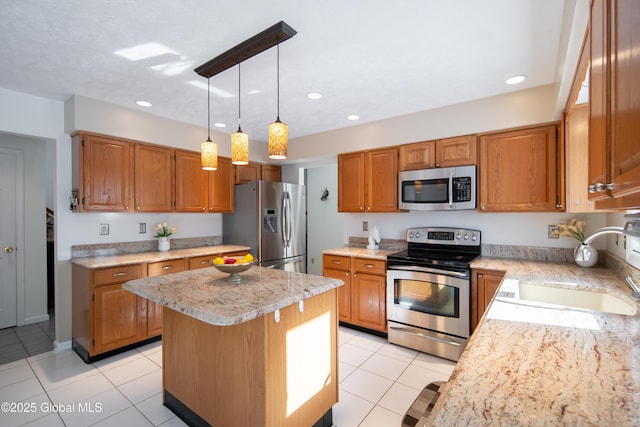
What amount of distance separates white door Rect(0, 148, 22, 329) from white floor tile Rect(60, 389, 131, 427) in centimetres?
249

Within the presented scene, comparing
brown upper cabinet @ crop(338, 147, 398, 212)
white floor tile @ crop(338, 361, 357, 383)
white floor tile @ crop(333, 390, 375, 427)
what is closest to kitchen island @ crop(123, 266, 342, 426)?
white floor tile @ crop(333, 390, 375, 427)

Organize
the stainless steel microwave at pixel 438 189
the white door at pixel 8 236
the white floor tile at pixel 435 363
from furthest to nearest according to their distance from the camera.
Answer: the white door at pixel 8 236 < the stainless steel microwave at pixel 438 189 < the white floor tile at pixel 435 363

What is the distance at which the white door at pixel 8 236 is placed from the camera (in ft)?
11.6

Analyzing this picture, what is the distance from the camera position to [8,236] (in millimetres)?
3574

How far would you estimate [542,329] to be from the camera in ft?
3.88

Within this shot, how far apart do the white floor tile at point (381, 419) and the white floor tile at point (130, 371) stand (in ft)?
6.37

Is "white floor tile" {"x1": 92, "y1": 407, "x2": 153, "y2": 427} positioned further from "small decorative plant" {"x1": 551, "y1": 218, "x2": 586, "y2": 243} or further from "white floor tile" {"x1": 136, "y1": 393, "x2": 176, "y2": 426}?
"small decorative plant" {"x1": 551, "y1": 218, "x2": 586, "y2": 243}

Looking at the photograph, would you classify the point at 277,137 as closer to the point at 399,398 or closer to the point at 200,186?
the point at 399,398

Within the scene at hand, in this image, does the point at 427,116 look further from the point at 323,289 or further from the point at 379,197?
the point at 323,289

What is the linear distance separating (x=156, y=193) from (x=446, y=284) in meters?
3.34

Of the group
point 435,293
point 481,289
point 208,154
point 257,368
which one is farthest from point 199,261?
point 481,289

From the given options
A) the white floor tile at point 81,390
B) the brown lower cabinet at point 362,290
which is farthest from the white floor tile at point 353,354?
the white floor tile at point 81,390

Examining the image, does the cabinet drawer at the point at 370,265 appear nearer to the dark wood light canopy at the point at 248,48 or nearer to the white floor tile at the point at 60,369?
the dark wood light canopy at the point at 248,48

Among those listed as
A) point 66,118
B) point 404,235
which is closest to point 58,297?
point 66,118
